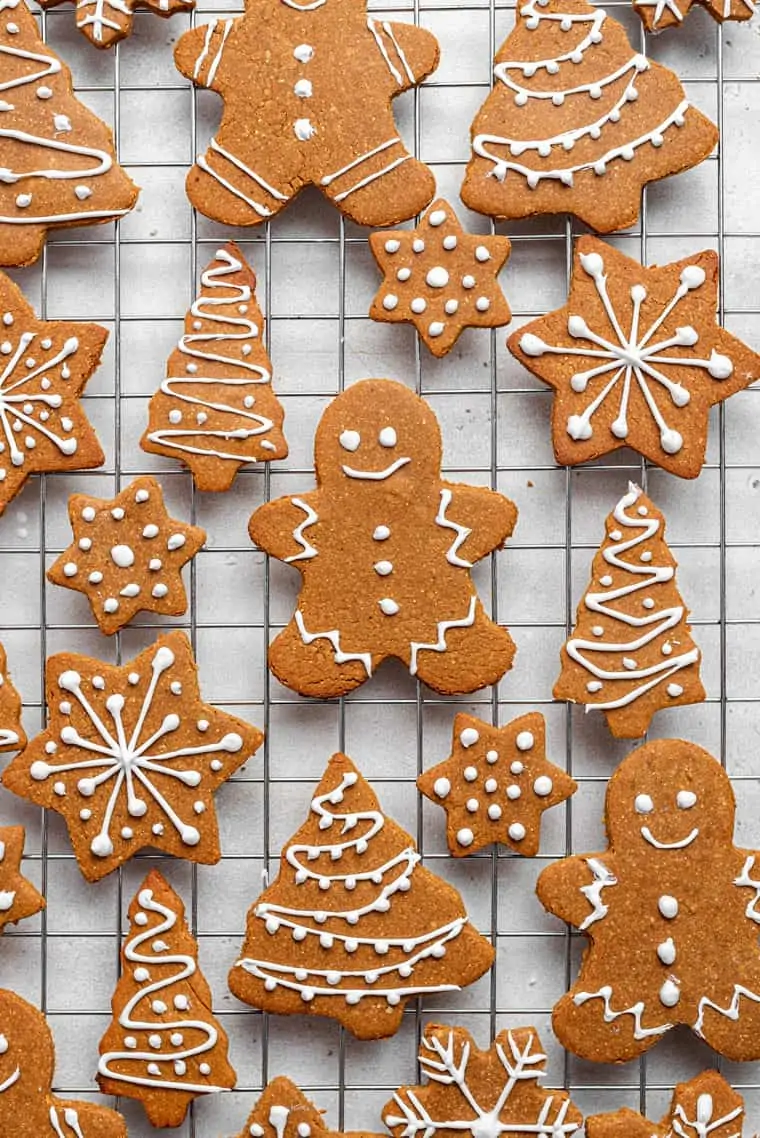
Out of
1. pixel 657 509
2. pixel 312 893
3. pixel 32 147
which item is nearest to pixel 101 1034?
pixel 312 893

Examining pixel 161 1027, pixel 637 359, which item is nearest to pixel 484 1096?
pixel 161 1027

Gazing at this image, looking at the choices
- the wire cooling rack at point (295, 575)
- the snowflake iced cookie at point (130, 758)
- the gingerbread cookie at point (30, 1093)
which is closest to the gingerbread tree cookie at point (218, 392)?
the wire cooling rack at point (295, 575)

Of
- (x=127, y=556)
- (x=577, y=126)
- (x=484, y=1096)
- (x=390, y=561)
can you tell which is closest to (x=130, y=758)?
(x=127, y=556)

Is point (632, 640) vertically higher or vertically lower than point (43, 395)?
lower

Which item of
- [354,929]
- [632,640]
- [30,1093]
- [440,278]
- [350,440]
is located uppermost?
[440,278]

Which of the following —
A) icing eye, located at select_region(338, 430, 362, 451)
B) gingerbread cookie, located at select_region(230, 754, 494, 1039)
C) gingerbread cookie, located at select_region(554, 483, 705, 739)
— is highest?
icing eye, located at select_region(338, 430, 362, 451)

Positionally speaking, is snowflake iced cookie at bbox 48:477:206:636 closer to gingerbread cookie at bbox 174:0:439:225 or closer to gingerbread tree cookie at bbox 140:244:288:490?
gingerbread tree cookie at bbox 140:244:288:490

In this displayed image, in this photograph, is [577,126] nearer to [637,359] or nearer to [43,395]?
[637,359]

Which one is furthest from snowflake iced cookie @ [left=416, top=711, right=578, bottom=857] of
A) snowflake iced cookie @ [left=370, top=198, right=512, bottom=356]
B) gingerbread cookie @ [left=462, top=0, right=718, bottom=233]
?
gingerbread cookie @ [left=462, top=0, right=718, bottom=233]
